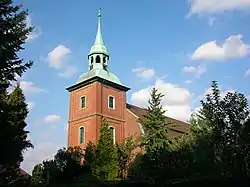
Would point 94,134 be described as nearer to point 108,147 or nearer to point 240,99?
point 108,147

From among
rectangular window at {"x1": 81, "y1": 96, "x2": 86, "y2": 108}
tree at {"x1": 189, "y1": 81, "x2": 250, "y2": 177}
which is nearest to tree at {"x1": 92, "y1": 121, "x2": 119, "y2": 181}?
rectangular window at {"x1": 81, "y1": 96, "x2": 86, "y2": 108}

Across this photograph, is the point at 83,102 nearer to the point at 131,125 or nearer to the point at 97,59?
the point at 97,59

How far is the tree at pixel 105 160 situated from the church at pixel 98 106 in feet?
12.7

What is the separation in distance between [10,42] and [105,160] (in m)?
19.9

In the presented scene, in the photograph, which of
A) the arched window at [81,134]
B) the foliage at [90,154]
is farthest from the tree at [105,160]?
the arched window at [81,134]

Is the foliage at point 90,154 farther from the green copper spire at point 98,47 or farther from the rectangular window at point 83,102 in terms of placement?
the green copper spire at point 98,47

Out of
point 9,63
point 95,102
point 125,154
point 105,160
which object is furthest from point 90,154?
point 9,63

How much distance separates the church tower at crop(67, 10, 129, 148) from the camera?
40.4m

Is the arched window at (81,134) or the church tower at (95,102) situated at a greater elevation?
the church tower at (95,102)

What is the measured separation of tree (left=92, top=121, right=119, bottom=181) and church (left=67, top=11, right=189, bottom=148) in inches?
153

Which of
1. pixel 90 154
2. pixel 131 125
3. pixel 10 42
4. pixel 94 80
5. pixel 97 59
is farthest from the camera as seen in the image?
pixel 97 59

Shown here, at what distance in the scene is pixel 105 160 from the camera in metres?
33.9

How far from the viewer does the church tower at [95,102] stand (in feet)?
132

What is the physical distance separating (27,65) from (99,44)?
28005mm
